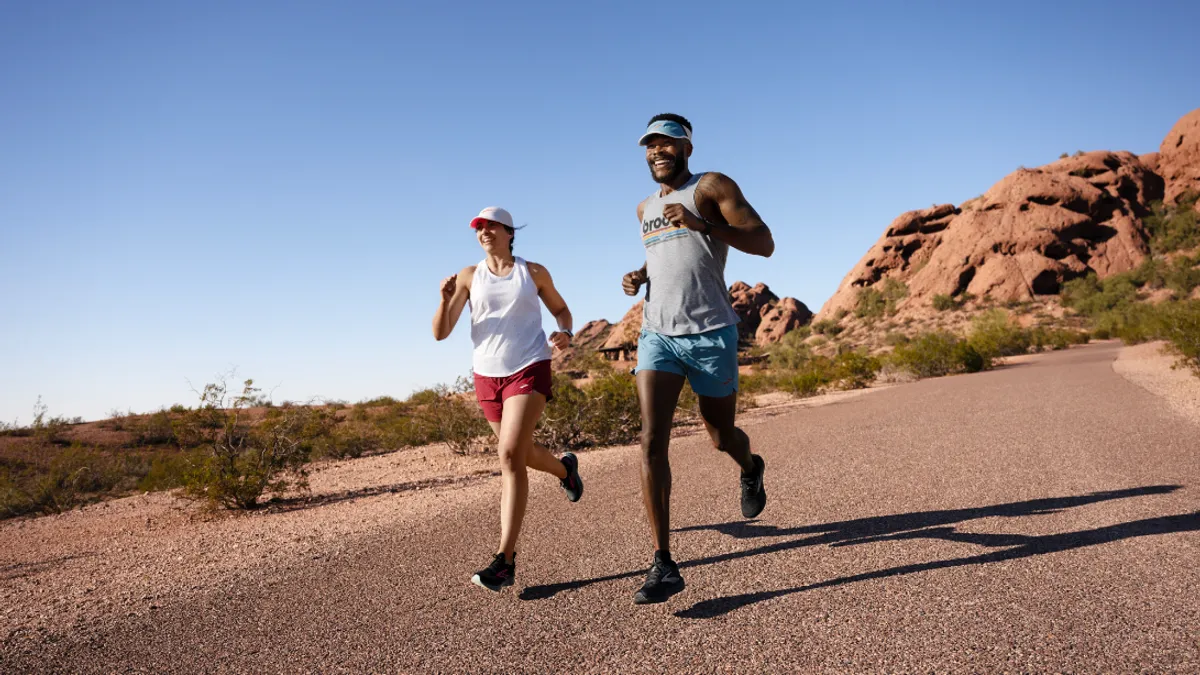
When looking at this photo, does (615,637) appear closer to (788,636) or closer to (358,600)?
(788,636)

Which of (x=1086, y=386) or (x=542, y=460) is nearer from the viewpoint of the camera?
(x=542, y=460)

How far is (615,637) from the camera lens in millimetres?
3203

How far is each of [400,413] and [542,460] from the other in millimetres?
16224

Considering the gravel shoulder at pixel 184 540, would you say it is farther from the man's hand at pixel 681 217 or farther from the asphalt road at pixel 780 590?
the man's hand at pixel 681 217

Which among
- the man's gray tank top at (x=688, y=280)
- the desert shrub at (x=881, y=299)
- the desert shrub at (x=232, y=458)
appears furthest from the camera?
the desert shrub at (x=881, y=299)

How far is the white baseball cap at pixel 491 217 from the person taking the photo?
4469 millimetres

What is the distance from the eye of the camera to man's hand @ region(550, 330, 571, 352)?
4.71 meters

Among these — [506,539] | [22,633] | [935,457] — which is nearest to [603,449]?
[935,457]

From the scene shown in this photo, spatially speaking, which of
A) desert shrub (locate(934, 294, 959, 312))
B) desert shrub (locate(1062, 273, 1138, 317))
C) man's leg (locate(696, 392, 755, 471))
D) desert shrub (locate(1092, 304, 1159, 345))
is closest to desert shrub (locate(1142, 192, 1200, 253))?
desert shrub (locate(1062, 273, 1138, 317))

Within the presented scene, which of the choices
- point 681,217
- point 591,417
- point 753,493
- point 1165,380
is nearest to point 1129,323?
point 1165,380

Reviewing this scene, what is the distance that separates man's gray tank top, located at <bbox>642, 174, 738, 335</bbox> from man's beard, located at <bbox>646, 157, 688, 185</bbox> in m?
0.09

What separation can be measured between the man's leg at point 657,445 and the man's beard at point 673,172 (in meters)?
1.08

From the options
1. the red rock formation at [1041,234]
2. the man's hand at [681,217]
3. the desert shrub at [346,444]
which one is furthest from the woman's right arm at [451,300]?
the red rock formation at [1041,234]

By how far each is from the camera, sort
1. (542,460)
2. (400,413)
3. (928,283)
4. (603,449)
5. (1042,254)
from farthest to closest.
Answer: (928,283), (1042,254), (400,413), (603,449), (542,460)
